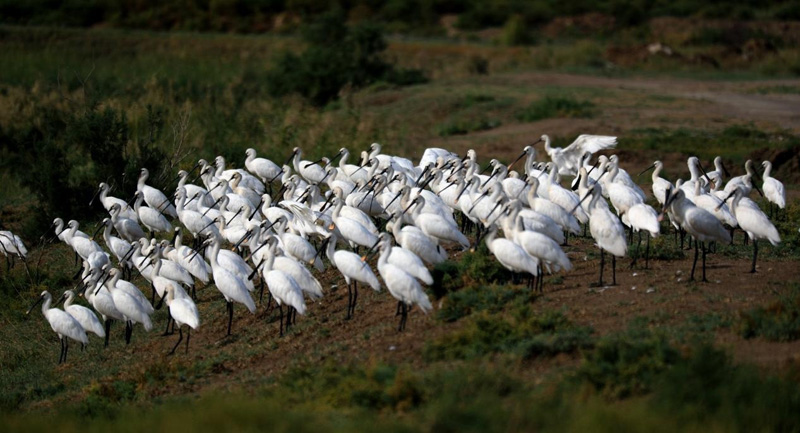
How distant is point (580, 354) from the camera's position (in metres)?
10.5

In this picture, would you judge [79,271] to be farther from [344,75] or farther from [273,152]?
[344,75]

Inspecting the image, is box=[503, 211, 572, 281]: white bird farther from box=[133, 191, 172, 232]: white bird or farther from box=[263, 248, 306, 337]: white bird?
box=[133, 191, 172, 232]: white bird

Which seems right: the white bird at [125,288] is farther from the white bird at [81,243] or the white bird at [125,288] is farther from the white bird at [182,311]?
the white bird at [81,243]

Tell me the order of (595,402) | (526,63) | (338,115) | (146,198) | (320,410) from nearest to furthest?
(595,402)
(320,410)
(146,198)
(338,115)
(526,63)

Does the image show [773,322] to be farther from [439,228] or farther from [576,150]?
[576,150]

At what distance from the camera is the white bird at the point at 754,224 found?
43.9ft

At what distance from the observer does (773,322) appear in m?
10.5

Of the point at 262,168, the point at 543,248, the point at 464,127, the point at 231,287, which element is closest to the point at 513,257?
the point at 543,248

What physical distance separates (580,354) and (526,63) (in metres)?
36.1

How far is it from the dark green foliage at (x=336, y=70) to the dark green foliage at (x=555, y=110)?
22.0ft

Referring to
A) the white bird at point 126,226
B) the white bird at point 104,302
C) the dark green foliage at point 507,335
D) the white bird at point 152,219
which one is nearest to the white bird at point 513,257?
the dark green foliage at point 507,335

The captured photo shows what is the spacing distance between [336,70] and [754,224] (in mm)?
24594

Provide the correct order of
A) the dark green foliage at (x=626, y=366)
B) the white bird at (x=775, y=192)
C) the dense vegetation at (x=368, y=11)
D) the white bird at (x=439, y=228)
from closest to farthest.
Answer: the dark green foliage at (x=626, y=366) → the white bird at (x=439, y=228) → the white bird at (x=775, y=192) → the dense vegetation at (x=368, y=11)

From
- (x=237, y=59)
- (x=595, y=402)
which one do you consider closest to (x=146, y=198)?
(x=595, y=402)
